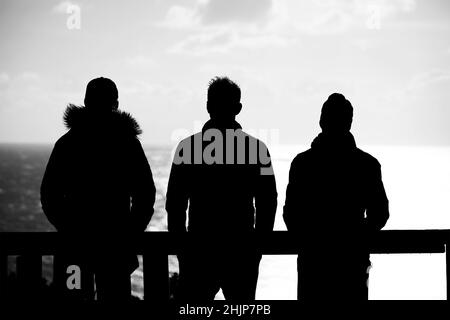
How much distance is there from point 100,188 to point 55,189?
340mm

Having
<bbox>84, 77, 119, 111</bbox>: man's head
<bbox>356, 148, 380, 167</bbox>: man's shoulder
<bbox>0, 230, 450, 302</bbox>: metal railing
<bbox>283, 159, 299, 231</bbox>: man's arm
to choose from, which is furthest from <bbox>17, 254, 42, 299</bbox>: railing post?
<bbox>356, 148, 380, 167</bbox>: man's shoulder

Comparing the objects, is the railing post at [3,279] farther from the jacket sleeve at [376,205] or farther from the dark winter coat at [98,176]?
the jacket sleeve at [376,205]

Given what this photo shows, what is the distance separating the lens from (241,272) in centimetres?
414

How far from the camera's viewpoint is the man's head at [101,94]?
4.02 metres

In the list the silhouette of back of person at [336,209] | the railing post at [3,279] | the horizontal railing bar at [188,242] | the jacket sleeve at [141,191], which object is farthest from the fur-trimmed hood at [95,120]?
the silhouette of back of person at [336,209]

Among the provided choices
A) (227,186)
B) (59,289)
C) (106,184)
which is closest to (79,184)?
(106,184)

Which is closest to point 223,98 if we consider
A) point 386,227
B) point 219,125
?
point 219,125

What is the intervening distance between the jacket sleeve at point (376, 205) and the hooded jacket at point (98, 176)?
1.64 metres

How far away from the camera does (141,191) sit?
4156 millimetres

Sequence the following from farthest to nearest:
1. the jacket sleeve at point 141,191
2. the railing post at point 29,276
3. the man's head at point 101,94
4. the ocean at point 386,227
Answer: the ocean at point 386,227 < the railing post at point 29,276 < the jacket sleeve at point 141,191 < the man's head at point 101,94
